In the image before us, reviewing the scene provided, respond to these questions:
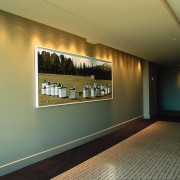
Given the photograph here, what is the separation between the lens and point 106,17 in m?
3.58

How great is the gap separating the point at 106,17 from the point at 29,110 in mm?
2205

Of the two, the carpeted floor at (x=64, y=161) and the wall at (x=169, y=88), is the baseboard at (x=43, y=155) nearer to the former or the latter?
the carpeted floor at (x=64, y=161)

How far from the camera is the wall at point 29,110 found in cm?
352

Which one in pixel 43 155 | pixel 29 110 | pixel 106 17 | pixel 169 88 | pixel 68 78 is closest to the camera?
pixel 106 17

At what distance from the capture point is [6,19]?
3518 millimetres

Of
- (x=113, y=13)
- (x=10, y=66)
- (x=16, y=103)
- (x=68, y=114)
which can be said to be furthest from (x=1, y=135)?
(x=113, y=13)

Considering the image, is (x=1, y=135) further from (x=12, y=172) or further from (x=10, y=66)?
(x=10, y=66)

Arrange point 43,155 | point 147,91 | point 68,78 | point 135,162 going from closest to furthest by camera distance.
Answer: point 135,162, point 43,155, point 68,78, point 147,91

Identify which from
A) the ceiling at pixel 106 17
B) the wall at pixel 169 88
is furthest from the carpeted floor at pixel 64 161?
the wall at pixel 169 88

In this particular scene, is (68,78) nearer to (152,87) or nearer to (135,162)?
(135,162)

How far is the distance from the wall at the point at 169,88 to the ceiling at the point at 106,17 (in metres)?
7.98

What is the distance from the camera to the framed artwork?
4.14 meters

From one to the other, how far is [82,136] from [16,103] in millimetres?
2205

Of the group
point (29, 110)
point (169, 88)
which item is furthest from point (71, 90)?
point (169, 88)
